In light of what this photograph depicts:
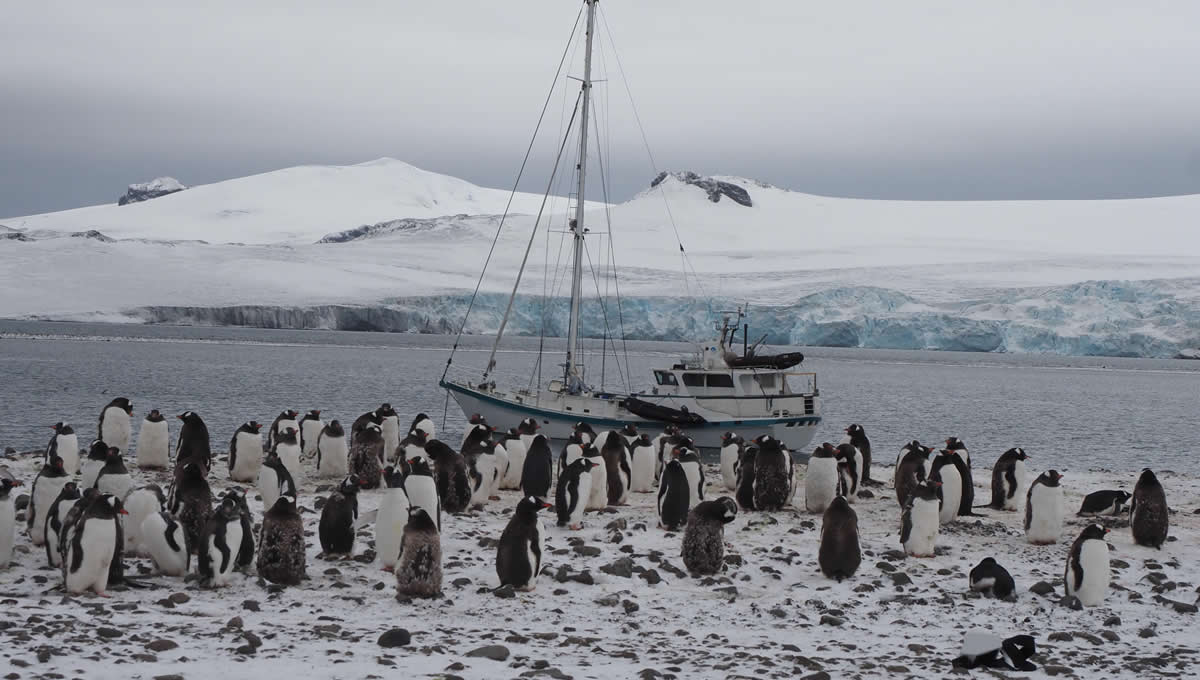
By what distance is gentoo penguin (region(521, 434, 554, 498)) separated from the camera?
548 inches

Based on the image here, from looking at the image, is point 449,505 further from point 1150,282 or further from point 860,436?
point 1150,282

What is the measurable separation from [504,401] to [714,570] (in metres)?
15.0

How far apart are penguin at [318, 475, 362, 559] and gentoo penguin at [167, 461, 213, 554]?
0.98 metres

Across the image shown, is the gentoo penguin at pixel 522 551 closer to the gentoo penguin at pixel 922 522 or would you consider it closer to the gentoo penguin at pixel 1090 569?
the gentoo penguin at pixel 922 522

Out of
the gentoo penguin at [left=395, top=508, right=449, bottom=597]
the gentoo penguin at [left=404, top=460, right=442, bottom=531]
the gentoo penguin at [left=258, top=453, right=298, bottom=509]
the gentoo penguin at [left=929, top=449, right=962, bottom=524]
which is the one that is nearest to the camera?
the gentoo penguin at [left=395, top=508, right=449, bottom=597]

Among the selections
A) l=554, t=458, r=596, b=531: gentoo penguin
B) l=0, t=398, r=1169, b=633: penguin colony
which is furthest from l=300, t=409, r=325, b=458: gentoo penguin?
l=554, t=458, r=596, b=531: gentoo penguin

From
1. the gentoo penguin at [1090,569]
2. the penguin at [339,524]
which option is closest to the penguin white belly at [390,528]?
the penguin at [339,524]

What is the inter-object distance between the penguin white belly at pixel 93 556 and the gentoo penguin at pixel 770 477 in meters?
7.48

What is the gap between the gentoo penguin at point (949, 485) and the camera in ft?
44.4

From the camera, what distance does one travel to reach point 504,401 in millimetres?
25250

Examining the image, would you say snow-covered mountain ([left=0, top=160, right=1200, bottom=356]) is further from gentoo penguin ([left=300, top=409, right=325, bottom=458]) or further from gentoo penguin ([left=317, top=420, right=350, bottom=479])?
gentoo penguin ([left=317, top=420, right=350, bottom=479])

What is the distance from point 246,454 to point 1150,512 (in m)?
10.4

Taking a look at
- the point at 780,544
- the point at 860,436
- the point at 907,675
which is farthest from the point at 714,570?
the point at 860,436

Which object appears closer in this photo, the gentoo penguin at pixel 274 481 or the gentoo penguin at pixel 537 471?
the gentoo penguin at pixel 274 481
